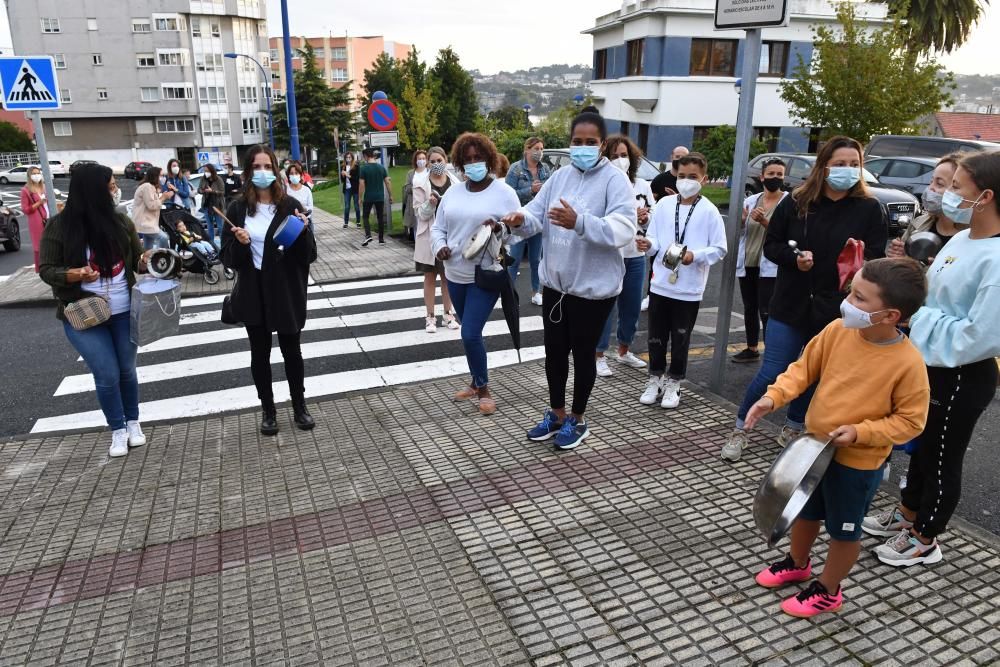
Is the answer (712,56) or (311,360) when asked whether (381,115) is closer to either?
(311,360)

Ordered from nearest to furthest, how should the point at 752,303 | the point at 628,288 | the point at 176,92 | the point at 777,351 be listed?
the point at 777,351 < the point at 628,288 < the point at 752,303 < the point at 176,92

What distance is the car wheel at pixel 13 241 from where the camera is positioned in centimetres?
1577

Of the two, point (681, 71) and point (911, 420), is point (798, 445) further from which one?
point (681, 71)

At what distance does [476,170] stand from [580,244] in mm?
1186

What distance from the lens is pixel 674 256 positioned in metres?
4.95

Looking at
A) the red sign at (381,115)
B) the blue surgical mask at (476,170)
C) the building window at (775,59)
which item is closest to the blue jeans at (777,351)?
the blue surgical mask at (476,170)

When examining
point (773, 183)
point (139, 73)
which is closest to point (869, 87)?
point (773, 183)

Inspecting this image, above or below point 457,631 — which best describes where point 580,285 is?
above

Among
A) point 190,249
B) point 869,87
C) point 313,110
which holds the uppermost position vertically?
point 313,110

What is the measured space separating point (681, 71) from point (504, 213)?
3118 cm

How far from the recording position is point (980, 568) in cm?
→ 339

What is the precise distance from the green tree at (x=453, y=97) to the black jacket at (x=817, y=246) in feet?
198

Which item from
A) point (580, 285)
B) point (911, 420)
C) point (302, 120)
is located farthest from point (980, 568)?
point (302, 120)

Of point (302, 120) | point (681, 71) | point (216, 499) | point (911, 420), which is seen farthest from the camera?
point (302, 120)
